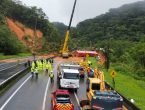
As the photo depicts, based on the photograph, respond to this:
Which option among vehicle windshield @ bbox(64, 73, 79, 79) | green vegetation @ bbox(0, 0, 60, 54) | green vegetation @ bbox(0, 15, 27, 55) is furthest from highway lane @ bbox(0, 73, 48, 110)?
green vegetation @ bbox(0, 0, 60, 54)

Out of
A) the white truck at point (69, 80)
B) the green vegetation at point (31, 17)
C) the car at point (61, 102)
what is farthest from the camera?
the green vegetation at point (31, 17)

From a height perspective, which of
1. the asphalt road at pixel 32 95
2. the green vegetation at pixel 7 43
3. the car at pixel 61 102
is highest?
the green vegetation at pixel 7 43

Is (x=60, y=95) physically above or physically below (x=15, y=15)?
below

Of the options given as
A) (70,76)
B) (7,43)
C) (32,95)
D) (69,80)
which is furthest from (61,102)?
(7,43)

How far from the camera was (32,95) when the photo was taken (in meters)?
34.0

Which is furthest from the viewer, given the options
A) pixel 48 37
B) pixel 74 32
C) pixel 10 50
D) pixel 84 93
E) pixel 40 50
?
pixel 74 32

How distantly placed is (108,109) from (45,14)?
139559mm

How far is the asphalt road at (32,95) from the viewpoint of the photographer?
94.5 feet

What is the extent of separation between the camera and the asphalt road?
2880cm

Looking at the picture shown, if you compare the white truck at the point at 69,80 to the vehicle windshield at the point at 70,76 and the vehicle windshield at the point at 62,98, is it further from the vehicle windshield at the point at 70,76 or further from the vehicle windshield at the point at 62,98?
the vehicle windshield at the point at 62,98

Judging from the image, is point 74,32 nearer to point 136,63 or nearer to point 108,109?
point 136,63

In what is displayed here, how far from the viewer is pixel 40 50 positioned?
12938 cm

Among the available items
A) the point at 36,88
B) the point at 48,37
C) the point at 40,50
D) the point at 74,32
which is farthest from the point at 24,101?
the point at 74,32

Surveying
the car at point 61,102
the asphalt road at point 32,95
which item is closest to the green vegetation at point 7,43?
the asphalt road at point 32,95
